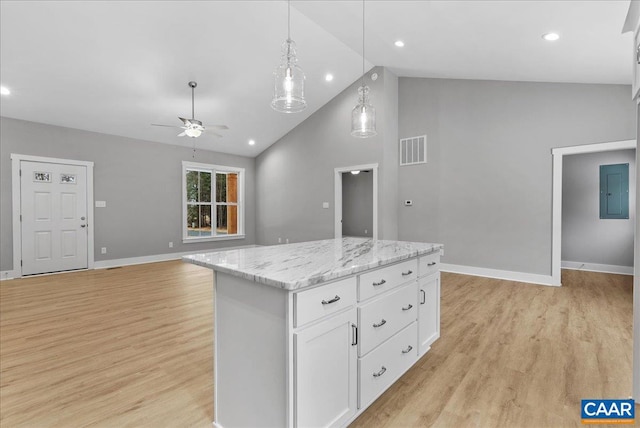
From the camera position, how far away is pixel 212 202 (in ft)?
26.4

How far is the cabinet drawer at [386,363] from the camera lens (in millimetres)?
1681

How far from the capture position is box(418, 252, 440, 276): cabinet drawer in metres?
2.27

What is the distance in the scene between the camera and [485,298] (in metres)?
4.04

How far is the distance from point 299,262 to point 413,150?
5012 mm

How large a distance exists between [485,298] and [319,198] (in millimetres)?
4042

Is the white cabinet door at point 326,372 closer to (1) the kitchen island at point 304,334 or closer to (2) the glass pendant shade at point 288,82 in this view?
(1) the kitchen island at point 304,334

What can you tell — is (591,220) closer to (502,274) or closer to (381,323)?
(502,274)

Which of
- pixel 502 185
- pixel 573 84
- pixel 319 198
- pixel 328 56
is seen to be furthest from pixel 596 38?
pixel 319 198

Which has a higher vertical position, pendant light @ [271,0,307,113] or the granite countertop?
pendant light @ [271,0,307,113]

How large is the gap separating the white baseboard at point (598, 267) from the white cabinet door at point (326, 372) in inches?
245

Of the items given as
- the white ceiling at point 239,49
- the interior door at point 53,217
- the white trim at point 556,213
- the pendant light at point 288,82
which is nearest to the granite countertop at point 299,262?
the pendant light at point 288,82

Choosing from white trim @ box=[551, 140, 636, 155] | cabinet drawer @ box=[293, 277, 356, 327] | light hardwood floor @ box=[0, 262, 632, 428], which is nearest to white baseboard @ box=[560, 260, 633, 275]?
light hardwood floor @ box=[0, 262, 632, 428]

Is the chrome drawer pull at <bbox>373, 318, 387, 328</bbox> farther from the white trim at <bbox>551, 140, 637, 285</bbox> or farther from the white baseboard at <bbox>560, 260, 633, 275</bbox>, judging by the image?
the white baseboard at <bbox>560, 260, 633, 275</bbox>

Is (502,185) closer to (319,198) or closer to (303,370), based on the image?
(319,198)
